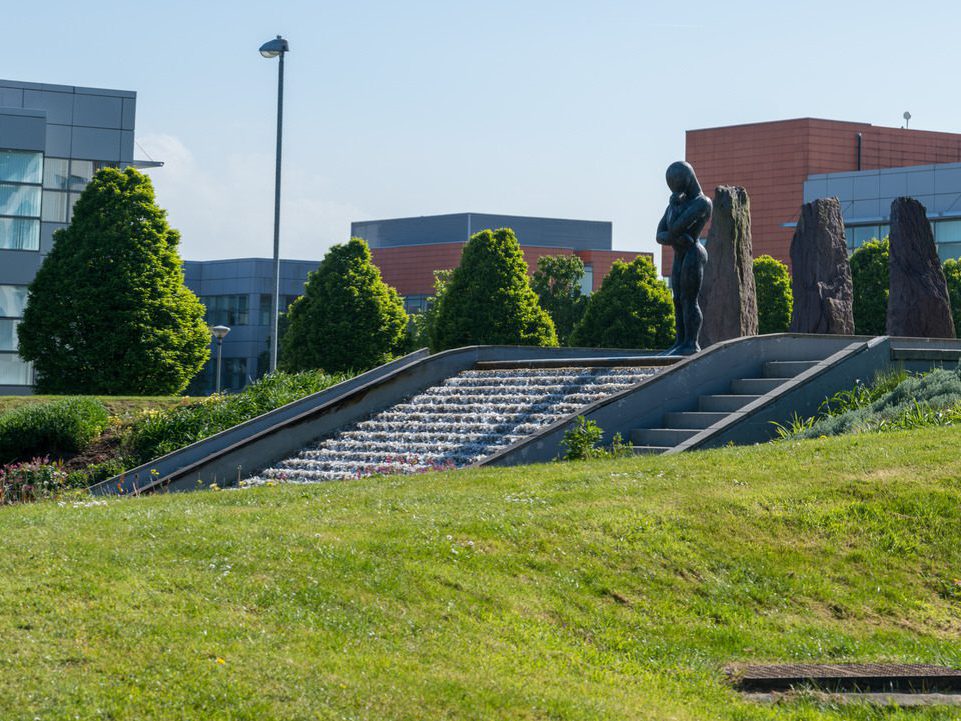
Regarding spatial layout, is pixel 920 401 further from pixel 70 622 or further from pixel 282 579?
pixel 70 622

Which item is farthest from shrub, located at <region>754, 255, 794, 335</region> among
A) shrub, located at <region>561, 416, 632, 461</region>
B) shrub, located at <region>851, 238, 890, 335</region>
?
shrub, located at <region>561, 416, 632, 461</region>

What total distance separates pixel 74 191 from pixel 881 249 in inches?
1081

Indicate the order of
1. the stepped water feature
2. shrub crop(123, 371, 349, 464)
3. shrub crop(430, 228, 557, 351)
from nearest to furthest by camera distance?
the stepped water feature, shrub crop(123, 371, 349, 464), shrub crop(430, 228, 557, 351)

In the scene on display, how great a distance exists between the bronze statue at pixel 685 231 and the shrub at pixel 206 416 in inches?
281

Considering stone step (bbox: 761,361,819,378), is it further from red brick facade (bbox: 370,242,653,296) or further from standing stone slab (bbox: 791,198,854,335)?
red brick facade (bbox: 370,242,653,296)

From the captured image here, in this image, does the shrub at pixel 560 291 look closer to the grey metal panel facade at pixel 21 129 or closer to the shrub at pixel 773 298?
the shrub at pixel 773 298

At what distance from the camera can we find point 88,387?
2831cm

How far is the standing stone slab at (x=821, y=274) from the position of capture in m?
26.9

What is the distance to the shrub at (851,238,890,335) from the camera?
137ft

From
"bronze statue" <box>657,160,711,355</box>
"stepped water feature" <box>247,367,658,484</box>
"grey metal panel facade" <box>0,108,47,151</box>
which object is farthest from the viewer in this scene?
"grey metal panel facade" <box>0,108,47,151</box>

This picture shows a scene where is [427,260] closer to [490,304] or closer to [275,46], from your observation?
[490,304]

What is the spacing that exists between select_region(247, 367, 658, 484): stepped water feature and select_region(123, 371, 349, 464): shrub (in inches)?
102

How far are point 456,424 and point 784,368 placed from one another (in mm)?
4905

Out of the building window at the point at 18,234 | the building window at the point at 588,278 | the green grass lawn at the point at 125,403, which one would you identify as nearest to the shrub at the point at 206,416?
the green grass lawn at the point at 125,403
